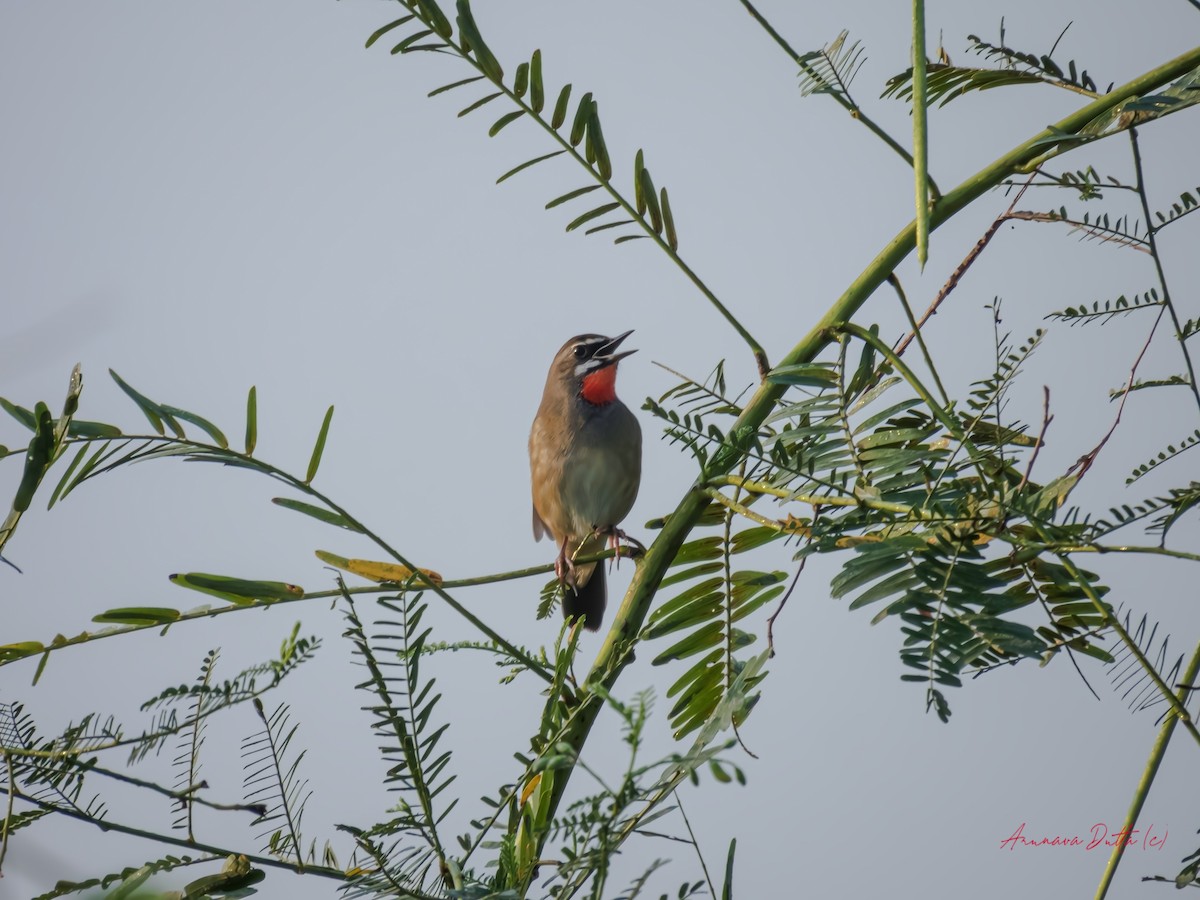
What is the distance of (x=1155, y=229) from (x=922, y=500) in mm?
805

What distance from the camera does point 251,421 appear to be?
5.68 feet

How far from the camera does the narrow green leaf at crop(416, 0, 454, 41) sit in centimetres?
203

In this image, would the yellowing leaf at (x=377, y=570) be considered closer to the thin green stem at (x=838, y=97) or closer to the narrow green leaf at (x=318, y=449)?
the narrow green leaf at (x=318, y=449)

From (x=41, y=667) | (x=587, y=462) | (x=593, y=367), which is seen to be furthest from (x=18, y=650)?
(x=593, y=367)

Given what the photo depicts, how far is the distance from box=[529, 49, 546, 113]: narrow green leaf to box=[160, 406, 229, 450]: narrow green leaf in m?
0.82

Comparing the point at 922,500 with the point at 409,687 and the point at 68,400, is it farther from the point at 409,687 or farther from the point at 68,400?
the point at 68,400

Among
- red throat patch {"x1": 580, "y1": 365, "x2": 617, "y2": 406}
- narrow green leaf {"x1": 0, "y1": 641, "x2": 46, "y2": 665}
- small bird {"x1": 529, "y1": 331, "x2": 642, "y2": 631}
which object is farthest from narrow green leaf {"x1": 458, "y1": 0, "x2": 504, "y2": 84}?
red throat patch {"x1": 580, "y1": 365, "x2": 617, "y2": 406}

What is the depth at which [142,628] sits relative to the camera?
6.48 ft

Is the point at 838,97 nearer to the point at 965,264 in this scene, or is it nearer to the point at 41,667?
the point at 965,264

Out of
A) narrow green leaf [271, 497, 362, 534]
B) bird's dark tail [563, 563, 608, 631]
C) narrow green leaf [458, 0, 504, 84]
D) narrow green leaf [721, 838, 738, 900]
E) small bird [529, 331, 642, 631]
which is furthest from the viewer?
bird's dark tail [563, 563, 608, 631]

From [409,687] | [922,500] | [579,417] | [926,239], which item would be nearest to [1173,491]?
[922,500]

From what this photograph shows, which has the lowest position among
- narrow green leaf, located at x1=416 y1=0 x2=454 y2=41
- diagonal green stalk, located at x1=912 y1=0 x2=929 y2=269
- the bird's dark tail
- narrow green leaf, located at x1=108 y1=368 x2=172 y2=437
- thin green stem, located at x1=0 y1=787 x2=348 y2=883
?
thin green stem, located at x1=0 y1=787 x2=348 y2=883

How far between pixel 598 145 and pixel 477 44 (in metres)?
0.27

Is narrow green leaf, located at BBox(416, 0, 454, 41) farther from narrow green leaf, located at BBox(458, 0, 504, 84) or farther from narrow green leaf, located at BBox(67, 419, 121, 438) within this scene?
narrow green leaf, located at BBox(67, 419, 121, 438)
